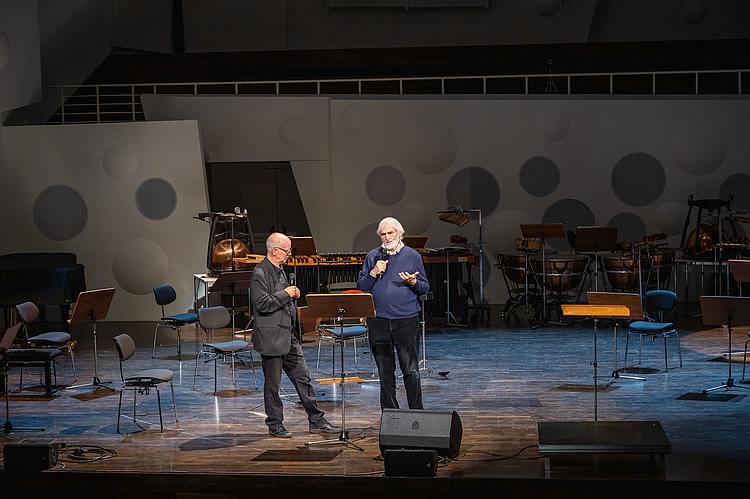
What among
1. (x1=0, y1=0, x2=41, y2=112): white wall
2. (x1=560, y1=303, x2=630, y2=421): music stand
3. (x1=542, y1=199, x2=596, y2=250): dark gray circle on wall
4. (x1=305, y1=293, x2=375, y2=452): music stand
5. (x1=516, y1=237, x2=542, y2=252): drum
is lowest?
(x1=560, y1=303, x2=630, y2=421): music stand

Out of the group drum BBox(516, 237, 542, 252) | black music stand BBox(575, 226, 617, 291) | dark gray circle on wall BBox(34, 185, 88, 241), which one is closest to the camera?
black music stand BBox(575, 226, 617, 291)

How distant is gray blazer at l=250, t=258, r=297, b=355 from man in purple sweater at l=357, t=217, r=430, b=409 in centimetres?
56

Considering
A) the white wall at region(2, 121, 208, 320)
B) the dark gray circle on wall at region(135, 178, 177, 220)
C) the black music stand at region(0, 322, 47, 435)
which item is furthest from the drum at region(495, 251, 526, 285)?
the black music stand at region(0, 322, 47, 435)

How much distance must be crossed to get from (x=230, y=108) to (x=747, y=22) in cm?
837

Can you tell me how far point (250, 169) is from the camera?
628 inches

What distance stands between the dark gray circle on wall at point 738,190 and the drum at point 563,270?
3.23m

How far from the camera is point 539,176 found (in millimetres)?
13461

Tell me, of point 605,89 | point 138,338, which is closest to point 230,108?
point 138,338

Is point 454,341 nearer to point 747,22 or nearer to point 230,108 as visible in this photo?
point 230,108

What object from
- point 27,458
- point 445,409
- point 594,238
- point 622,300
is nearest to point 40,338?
point 27,458

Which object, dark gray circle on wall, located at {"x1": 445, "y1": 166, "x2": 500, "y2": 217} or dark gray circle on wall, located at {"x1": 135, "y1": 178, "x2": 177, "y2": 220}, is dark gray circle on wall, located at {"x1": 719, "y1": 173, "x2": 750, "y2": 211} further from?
dark gray circle on wall, located at {"x1": 135, "y1": 178, "x2": 177, "y2": 220}

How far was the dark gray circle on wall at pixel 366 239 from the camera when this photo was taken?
44.5 ft

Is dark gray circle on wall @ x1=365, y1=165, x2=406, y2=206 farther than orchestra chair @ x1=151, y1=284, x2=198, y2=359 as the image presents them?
Yes

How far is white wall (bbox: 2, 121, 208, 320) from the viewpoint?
497 inches
